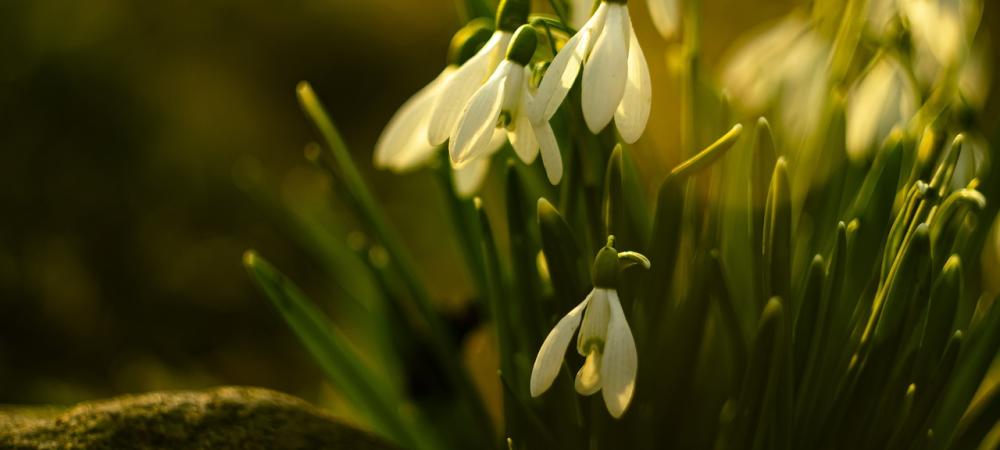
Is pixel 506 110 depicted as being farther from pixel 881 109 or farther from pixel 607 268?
pixel 881 109

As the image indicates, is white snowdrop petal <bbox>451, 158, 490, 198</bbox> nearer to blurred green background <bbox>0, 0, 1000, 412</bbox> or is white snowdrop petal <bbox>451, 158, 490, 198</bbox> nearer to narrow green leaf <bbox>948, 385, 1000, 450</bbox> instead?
narrow green leaf <bbox>948, 385, 1000, 450</bbox>

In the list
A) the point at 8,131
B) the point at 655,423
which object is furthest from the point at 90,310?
the point at 655,423

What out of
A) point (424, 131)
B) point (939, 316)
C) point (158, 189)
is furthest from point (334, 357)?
point (158, 189)

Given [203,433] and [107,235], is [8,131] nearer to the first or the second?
[107,235]

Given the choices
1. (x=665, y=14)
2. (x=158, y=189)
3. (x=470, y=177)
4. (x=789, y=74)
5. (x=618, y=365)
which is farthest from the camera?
(x=158, y=189)

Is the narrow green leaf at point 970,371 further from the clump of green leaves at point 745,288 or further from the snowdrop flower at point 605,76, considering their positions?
the snowdrop flower at point 605,76

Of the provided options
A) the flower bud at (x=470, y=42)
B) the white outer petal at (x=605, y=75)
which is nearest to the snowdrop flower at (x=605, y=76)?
the white outer petal at (x=605, y=75)
